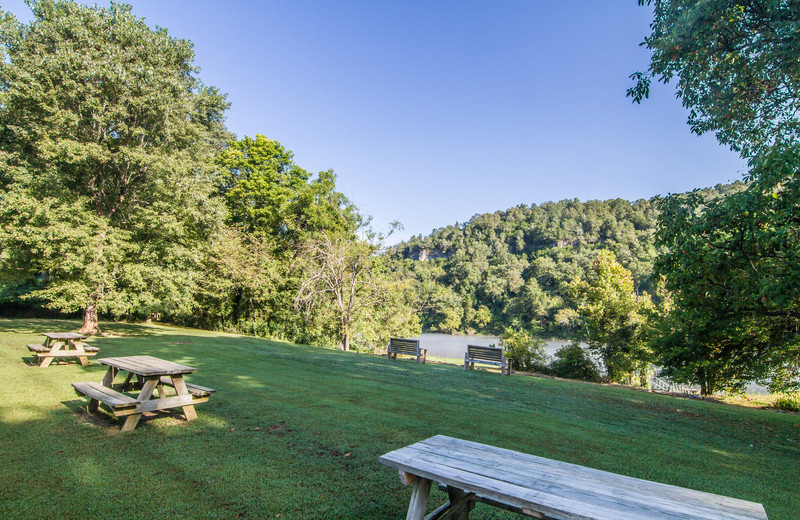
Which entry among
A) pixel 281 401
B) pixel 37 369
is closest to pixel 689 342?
pixel 281 401

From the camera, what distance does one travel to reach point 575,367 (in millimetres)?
16531

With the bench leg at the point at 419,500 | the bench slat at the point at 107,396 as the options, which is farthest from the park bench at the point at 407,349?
the bench leg at the point at 419,500

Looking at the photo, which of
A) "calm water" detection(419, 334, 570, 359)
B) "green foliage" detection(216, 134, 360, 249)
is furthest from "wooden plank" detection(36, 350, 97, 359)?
"calm water" detection(419, 334, 570, 359)

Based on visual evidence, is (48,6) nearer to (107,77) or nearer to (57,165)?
(107,77)

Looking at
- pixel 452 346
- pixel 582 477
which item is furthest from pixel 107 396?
pixel 452 346

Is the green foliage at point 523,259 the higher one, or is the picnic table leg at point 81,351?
the green foliage at point 523,259

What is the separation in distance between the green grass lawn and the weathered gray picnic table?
89cm

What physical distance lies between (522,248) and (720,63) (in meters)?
86.9

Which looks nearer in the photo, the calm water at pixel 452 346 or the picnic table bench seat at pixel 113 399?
the picnic table bench seat at pixel 113 399

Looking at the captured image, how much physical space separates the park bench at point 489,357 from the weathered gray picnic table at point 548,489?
32.6 feet

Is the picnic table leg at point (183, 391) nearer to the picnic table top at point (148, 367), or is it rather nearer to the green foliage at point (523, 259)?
the picnic table top at point (148, 367)

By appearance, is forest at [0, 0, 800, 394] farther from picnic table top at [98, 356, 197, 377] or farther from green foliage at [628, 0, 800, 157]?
picnic table top at [98, 356, 197, 377]

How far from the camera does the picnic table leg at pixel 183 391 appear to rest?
4945 mm

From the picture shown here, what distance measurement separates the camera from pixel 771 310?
7105 millimetres
